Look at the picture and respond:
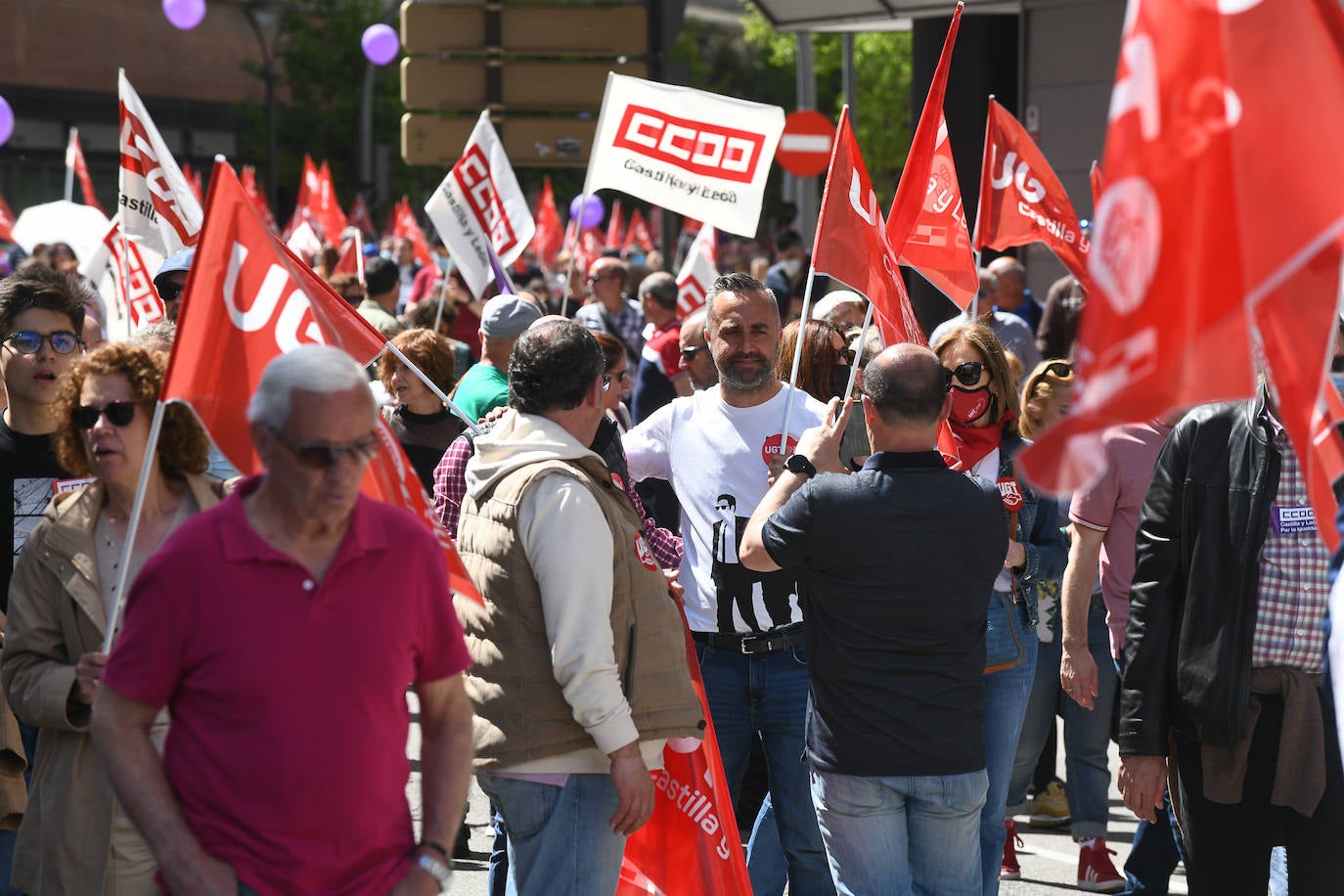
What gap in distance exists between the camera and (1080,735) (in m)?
6.38

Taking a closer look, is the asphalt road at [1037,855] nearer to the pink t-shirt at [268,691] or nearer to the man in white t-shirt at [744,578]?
the man in white t-shirt at [744,578]

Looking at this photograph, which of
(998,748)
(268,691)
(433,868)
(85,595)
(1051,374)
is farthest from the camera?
(1051,374)

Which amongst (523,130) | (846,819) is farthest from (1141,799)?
→ (523,130)

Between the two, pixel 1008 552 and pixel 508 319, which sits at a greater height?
pixel 508 319

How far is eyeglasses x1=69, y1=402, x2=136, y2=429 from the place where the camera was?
377 cm

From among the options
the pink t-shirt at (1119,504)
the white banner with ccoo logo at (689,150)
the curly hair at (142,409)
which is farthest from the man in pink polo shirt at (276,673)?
the white banner with ccoo logo at (689,150)

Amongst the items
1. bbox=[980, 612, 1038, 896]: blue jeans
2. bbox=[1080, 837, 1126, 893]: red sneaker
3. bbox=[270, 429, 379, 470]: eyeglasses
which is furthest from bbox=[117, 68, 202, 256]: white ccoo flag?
bbox=[1080, 837, 1126, 893]: red sneaker

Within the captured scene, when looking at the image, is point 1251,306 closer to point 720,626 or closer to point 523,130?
point 720,626

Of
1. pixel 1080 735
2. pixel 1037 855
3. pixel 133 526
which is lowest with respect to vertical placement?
pixel 1037 855

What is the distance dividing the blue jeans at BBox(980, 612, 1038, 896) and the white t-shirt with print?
2.25 feet

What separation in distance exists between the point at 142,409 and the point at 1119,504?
10.7 ft

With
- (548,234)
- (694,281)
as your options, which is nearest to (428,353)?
(694,281)

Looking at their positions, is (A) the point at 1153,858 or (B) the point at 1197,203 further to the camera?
(A) the point at 1153,858

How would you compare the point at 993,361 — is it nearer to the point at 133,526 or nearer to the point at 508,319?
the point at 508,319
